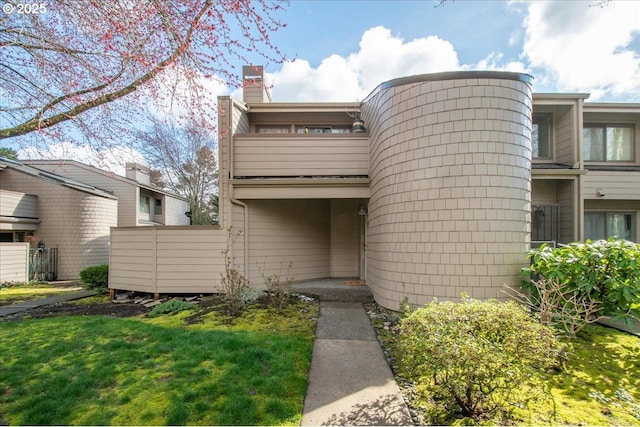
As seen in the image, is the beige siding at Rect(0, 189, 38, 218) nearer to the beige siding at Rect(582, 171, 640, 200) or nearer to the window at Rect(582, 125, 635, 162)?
the beige siding at Rect(582, 171, 640, 200)

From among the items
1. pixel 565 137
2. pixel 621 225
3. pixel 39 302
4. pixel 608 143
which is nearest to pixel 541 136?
pixel 565 137

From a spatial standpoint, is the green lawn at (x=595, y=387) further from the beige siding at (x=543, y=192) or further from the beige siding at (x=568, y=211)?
the beige siding at (x=543, y=192)

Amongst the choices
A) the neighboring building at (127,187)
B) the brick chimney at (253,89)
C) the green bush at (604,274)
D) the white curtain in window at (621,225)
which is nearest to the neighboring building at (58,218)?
the neighboring building at (127,187)

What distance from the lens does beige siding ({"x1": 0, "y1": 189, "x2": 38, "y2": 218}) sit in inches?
444

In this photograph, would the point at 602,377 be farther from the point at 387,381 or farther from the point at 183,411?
the point at 183,411

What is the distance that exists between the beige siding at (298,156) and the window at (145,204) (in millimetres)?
13213

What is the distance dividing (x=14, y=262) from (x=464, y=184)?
1683 centimetres

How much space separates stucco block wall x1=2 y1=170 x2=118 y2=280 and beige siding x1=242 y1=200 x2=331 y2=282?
1069 cm

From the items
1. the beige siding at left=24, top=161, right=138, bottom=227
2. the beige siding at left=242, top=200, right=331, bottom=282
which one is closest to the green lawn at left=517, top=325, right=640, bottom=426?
the beige siding at left=242, top=200, right=331, bottom=282

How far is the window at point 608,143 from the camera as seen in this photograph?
28.9 feet

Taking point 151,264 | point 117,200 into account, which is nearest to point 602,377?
point 151,264

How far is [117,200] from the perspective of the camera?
48.3 feet

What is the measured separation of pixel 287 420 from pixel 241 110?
7.89 meters

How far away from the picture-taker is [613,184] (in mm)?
8141
